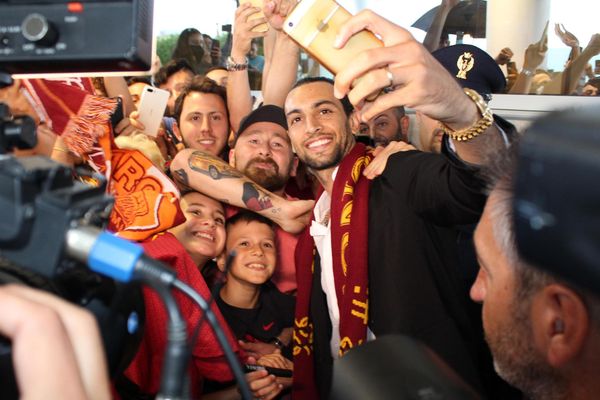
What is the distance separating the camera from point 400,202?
1.60 m

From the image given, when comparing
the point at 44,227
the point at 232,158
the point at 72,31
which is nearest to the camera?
the point at 44,227

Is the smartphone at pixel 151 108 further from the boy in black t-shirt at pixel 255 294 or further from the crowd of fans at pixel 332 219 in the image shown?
the boy in black t-shirt at pixel 255 294

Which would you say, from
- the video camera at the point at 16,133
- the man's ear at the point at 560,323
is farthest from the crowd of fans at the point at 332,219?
the video camera at the point at 16,133

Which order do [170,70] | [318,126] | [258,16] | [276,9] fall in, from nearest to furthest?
1. [276,9]
2. [318,126]
3. [258,16]
4. [170,70]

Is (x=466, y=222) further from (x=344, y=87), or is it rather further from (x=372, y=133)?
(x=372, y=133)

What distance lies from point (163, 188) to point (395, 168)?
Answer: 60 centimetres

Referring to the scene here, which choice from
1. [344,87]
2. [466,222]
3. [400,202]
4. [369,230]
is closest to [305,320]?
[369,230]

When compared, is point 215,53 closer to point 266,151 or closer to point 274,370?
point 266,151

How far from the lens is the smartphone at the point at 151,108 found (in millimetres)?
2449

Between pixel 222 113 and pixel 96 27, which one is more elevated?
pixel 96 27

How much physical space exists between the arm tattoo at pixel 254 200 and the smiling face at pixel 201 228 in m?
0.11

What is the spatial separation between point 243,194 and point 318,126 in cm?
38

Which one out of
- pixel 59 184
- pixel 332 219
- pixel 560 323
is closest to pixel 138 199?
pixel 332 219

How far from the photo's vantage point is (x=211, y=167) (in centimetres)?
229
